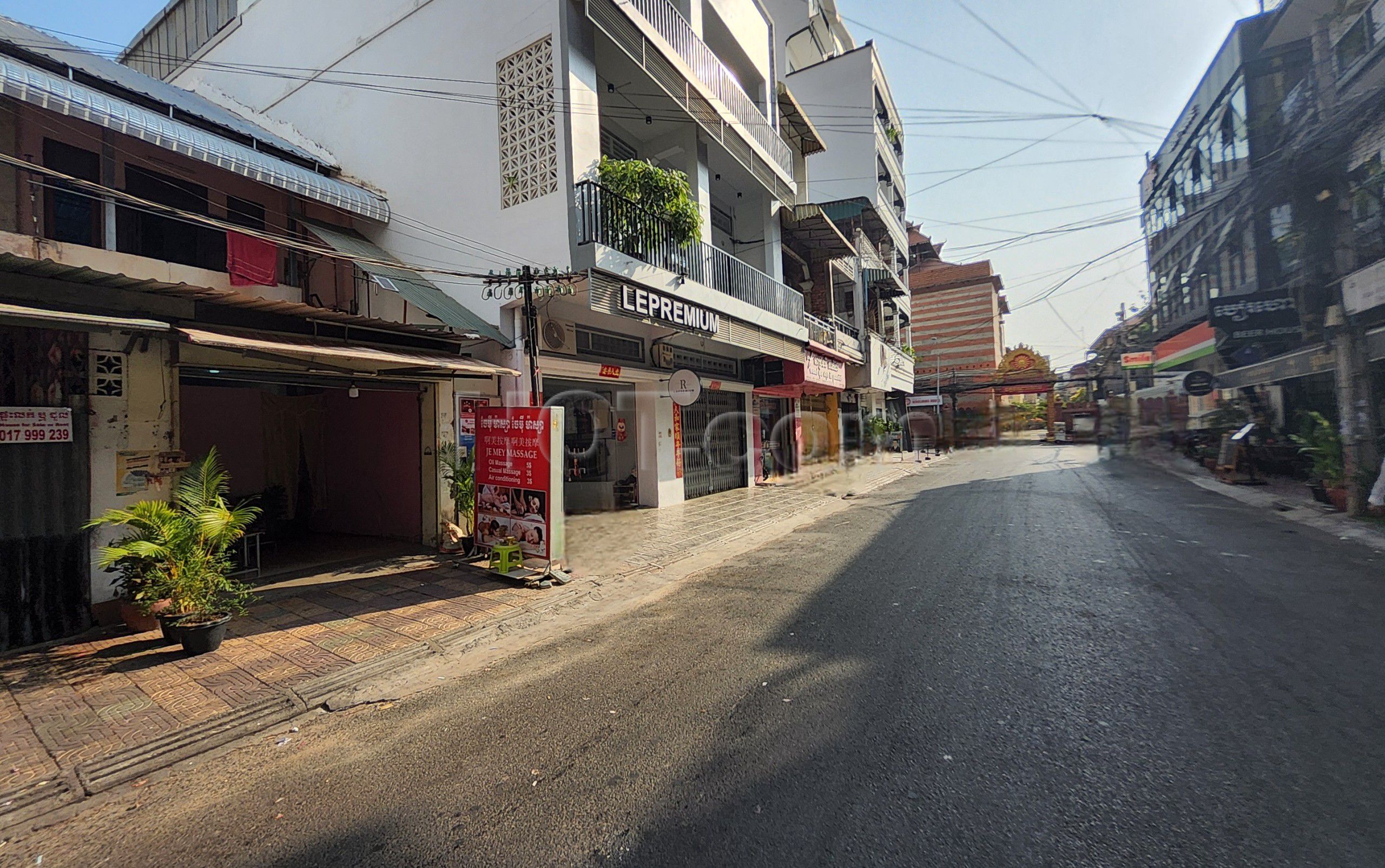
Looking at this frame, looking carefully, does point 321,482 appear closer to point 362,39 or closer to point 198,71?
point 362,39

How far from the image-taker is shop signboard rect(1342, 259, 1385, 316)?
28.8 feet

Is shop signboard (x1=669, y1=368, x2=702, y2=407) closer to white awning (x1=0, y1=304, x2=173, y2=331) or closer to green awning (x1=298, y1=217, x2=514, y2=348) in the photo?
green awning (x1=298, y1=217, x2=514, y2=348)

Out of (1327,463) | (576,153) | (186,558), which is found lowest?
(186,558)

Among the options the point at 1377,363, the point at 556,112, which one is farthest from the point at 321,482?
the point at 1377,363

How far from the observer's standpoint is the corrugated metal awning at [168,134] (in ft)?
19.4

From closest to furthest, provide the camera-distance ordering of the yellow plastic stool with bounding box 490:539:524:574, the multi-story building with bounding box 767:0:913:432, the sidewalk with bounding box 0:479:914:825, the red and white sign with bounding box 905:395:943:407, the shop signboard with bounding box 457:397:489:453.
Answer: the sidewalk with bounding box 0:479:914:825 → the yellow plastic stool with bounding box 490:539:524:574 → the shop signboard with bounding box 457:397:489:453 → the multi-story building with bounding box 767:0:913:432 → the red and white sign with bounding box 905:395:943:407

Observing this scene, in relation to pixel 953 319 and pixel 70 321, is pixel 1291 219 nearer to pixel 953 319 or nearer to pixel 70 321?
pixel 70 321

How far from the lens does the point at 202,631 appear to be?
477cm

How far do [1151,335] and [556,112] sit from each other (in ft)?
94.6

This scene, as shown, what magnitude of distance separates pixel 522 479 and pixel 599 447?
6267 mm

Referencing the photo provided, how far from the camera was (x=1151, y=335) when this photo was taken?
25.6m

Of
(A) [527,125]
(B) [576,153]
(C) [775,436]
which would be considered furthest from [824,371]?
(A) [527,125]

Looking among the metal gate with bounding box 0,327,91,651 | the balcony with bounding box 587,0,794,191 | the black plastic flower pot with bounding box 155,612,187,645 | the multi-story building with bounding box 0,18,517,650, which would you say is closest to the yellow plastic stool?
the multi-story building with bounding box 0,18,517,650

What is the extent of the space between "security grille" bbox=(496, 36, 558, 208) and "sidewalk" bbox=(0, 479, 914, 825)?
5.80 meters
